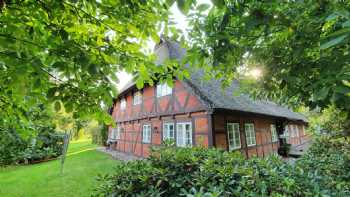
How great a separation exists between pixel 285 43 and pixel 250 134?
8122 mm

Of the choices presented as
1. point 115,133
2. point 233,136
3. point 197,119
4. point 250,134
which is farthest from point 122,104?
point 250,134

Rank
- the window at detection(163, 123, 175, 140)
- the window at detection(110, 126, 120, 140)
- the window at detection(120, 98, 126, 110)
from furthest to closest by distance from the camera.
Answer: the window at detection(110, 126, 120, 140) < the window at detection(120, 98, 126, 110) < the window at detection(163, 123, 175, 140)

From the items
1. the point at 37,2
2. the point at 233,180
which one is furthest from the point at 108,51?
the point at 233,180

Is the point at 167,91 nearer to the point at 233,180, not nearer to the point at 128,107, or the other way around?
the point at 128,107

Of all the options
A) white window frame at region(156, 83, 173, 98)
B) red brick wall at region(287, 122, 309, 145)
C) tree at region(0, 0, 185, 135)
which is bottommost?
red brick wall at region(287, 122, 309, 145)

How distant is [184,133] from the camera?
27.9ft

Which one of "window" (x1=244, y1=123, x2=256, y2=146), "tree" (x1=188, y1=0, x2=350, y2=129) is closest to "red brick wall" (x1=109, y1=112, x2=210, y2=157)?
"tree" (x1=188, y1=0, x2=350, y2=129)

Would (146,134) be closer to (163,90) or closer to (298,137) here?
(163,90)

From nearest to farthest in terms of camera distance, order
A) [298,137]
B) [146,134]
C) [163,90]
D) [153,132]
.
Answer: [163,90] < [153,132] < [146,134] < [298,137]

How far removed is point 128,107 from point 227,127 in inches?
337

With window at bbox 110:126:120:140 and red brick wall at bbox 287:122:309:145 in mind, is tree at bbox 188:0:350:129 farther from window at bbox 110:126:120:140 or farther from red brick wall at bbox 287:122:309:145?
window at bbox 110:126:120:140

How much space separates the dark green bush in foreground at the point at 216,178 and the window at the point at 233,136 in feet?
17.2

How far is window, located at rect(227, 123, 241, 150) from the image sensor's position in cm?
805

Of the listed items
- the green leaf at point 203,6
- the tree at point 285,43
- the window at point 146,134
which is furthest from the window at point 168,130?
the green leaf at point 203,6
